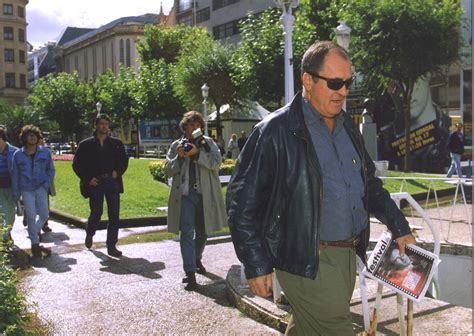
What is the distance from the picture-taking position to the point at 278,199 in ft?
9.22

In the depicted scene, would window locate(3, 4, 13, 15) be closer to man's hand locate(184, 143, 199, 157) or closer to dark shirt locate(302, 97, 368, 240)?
man's hand locate(184, 143, 199, 157)

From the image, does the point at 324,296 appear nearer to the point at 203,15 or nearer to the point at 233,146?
the point at 233,146

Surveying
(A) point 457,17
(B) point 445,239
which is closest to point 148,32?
(A) point 457,17

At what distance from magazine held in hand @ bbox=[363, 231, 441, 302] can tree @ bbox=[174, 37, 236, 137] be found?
2889 cm

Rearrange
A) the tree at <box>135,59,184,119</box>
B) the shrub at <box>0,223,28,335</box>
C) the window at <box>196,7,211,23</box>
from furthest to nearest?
the window at <box>196,7,211,23</box> < the tree at <box>135,59,184,119</box> < the shrub at <box>0,223,28,335</box>

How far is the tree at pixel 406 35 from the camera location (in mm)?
21344

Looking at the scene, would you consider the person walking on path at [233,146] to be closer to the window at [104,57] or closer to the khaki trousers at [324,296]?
the khaki trousers at [324,296]

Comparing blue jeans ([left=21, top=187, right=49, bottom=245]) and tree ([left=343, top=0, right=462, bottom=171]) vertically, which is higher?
tree ([left=343, top=0, right=462, bottom=171])

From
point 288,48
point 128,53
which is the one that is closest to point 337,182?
point 288,48

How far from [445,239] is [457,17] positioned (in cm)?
1552

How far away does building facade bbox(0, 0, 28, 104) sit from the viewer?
3748 inches

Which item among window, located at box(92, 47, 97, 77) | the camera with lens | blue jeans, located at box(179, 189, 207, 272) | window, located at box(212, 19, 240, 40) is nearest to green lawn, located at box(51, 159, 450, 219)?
blue jeans, located at box(179, 189, 207, 272)

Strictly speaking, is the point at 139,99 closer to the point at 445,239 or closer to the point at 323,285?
the point at 445,239

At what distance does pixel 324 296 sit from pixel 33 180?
607 cm
